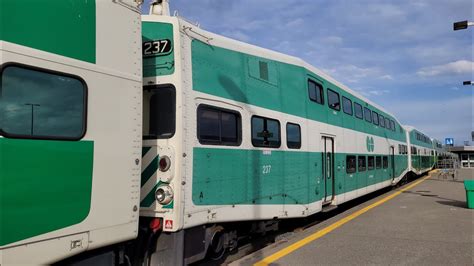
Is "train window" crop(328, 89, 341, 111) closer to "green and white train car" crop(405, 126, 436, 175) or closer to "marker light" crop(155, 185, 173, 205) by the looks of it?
"marker light" crop(155, 185, 173, 205)

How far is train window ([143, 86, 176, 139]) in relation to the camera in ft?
16.8

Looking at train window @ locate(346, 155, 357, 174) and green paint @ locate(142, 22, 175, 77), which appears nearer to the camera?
green paint @ locate(142, 22, 175, 77)

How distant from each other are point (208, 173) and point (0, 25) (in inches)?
120

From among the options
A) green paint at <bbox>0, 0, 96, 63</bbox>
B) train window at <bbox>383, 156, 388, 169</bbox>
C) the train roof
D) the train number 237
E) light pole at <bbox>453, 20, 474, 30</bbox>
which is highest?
light pole at <bbox>453, 20, 474, 30</bbox>

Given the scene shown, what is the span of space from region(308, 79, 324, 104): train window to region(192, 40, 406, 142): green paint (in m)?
0.12

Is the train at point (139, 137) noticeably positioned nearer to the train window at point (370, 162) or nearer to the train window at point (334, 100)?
the train window at point (334, 100)

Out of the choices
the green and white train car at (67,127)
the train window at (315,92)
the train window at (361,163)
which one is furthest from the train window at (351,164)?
the green and white train car at (67,127)

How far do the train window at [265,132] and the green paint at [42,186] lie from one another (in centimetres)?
322

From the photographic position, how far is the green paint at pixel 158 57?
204 inches

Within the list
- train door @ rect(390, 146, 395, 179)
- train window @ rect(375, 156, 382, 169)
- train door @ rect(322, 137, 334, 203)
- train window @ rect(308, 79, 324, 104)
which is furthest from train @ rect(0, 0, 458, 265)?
train door @ rect(390, 146, 395, 179)

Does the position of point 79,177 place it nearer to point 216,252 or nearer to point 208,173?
point 208,173

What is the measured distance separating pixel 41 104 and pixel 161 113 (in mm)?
1845

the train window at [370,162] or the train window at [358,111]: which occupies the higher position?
the train window at [358,111]

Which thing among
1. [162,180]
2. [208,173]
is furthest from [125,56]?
[208,173]
